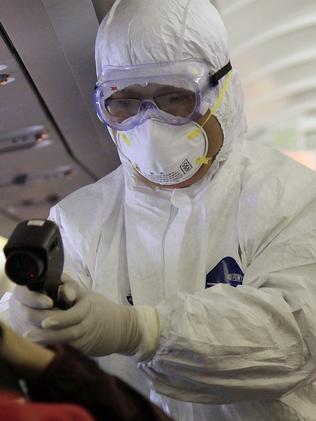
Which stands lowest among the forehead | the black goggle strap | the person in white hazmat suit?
the person in white hazmat suit

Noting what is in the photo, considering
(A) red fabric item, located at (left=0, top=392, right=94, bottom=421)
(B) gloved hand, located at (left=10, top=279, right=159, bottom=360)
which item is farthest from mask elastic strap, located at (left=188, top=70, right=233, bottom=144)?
(A) red fabric item, located at (left=0, top=392, right=94, bottom=421)

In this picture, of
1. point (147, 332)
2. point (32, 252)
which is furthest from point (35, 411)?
point (147, 332)

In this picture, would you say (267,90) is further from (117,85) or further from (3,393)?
(3,393)

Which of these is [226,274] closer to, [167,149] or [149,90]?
[167,149]

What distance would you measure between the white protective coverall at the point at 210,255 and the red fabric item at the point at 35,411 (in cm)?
59

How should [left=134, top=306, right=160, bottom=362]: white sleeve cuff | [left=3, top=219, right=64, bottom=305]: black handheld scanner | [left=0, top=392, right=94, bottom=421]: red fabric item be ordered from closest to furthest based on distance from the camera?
1. [left=0, top=392, right=94, bottom=421]: red fabric item
2. [left=3, top=219, right=64, bottom=305]: black handheld scanner
3. [left=134, top=306, right=160, bottom=362]: white sleeve cuff

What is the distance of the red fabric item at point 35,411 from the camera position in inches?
20.2

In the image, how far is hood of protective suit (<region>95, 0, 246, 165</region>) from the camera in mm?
1449

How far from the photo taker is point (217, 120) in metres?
1.53

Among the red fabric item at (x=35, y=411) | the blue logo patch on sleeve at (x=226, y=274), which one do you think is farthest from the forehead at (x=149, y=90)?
the red fabric item at (x=35, y=411)

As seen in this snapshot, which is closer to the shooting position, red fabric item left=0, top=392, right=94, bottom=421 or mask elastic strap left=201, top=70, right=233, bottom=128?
red fabric item left=0, top=392, right=94, bottom=421

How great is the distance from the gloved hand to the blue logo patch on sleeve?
286 mm

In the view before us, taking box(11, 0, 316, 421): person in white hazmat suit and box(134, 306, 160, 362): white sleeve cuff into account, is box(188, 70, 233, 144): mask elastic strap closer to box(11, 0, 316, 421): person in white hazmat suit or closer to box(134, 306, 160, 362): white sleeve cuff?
box(11, 0, 316, 421): person in white hazmat suit

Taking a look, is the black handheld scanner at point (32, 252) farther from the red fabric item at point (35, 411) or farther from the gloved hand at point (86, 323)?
the red fabric item at point (35, 411)
